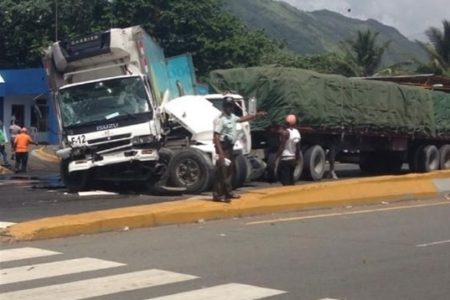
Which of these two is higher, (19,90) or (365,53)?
(365,53)

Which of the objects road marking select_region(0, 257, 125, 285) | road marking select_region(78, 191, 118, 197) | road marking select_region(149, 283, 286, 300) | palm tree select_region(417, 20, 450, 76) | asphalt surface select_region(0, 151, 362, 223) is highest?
palm tree select_region(417, 20, 450, 76)

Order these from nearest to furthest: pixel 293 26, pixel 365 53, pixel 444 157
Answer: pixel 444 157 < pixel 365 53 < pixel 293 26

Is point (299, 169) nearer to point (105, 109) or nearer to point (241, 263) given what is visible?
point (105, 109)

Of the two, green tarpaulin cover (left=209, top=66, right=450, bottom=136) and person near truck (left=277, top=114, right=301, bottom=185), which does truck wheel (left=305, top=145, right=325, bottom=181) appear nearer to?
green tarpaulin cover (left=209, top=66, right=450, bottom=136)

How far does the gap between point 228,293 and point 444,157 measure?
2064cm

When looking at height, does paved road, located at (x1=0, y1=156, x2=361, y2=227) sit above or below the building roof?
below

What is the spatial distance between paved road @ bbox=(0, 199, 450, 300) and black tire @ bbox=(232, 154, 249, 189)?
4.63 metres

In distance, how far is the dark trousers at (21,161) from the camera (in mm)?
24922

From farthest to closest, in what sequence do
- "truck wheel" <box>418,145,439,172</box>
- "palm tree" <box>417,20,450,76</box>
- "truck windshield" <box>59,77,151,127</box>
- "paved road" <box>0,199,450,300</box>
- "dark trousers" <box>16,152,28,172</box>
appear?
"palm tree" <box>417,20,450,76</box>, "truck wheel" <box>418,145,439,172</box>, "dark trousers" <box>16,152,28,172</box>, "truck windshield" <box>59,77,151,127</box>, "paved road" <box>0,199,450,300</box>

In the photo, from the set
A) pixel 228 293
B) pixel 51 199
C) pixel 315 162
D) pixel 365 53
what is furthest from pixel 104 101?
pixel 365 53

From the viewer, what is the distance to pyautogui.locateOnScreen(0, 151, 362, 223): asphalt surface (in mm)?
14539

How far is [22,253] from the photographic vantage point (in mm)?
9953

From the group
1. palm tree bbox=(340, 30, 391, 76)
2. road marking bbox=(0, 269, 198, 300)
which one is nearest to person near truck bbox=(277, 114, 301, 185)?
road marking bbox=(0, 269, 198, 300)

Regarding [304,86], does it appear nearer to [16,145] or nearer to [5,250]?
[16,145]
